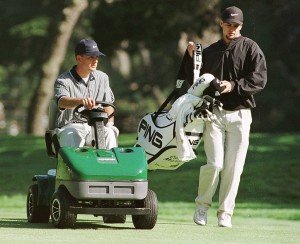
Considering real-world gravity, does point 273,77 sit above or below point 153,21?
below

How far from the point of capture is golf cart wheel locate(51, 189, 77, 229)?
1129 centimetres

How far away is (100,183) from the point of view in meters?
11.2

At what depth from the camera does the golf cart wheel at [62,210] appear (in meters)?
11.3

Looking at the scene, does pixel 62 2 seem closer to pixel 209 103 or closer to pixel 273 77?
pixel 273 77

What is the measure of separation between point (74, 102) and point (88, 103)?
0.20m

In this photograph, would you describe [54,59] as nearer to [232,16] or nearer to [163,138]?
[163,138]

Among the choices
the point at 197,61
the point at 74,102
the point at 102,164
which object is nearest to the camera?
the point at 102,164

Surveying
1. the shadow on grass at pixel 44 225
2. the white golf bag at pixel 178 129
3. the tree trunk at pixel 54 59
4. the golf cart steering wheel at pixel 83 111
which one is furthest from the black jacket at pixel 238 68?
the tree trunk at pixel 54 59

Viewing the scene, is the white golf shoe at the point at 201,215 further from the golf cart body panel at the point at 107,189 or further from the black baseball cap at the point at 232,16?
the black baseball cap at the point at 232,16

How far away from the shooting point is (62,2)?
127 ft

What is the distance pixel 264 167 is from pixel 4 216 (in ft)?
29.4

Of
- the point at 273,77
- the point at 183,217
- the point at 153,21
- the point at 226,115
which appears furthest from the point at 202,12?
the point at 226,115

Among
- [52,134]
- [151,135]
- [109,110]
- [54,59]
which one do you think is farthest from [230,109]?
[54,59]

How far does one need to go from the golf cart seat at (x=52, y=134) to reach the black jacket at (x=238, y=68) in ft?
5.07
